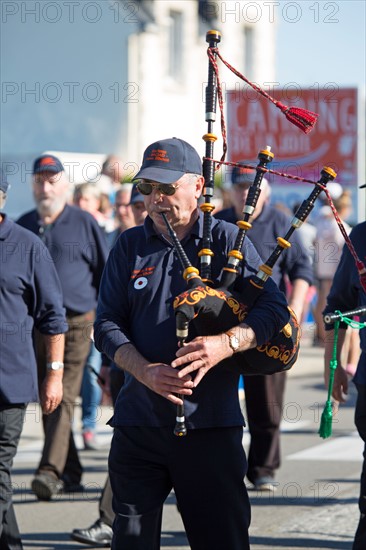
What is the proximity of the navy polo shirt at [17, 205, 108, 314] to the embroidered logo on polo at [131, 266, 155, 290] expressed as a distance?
373cm

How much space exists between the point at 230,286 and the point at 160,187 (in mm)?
482

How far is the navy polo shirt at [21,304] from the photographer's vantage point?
5.54 metres

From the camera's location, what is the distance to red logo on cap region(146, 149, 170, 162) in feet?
14.5

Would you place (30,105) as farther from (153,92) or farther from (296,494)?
(296,494)

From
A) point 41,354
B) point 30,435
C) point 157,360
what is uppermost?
point 157,360

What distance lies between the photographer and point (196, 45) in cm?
3409

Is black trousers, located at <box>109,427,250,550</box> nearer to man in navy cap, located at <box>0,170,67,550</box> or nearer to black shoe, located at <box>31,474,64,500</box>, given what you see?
man in navy cap, located at <box>0,170,67,550</box>

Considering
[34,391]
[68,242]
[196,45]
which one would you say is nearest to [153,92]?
[196,45]

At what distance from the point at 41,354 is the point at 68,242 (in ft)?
2.74

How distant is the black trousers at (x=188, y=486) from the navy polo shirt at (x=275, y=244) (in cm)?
348

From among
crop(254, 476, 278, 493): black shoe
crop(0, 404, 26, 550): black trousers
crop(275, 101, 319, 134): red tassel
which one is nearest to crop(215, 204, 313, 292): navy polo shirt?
crop(254, 476, 278, 493): black shoe

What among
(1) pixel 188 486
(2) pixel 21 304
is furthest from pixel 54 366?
(1) pixel 188 486

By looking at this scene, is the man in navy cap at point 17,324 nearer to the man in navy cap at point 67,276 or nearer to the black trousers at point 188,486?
the black trousers at point 188,486

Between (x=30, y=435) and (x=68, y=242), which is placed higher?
(x=68, y=242)
